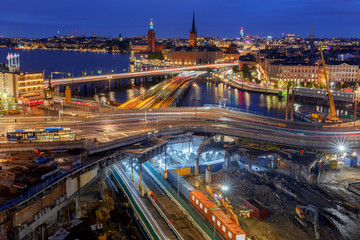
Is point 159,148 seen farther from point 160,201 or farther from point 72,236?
point 72,236

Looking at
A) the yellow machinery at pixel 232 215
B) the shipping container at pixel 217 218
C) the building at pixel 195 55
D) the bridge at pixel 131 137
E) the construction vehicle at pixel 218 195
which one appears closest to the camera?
the shipping container at pixel 217 218

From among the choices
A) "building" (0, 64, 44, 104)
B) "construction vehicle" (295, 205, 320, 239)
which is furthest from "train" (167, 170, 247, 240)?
"building" (0, 64, 44, 104)

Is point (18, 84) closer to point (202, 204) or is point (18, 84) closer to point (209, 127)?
point (209, 127)

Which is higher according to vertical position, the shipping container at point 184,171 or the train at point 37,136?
the train at point 37,136

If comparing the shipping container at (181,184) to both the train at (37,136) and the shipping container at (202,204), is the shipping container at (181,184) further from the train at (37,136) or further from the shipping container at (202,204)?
the train at (37,136)

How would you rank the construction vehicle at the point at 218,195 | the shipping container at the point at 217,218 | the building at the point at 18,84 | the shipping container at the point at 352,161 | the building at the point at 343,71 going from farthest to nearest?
the building at the point at 343,71, the building at the point at 18,84, the shipping container at the point at 352,161, the construction vehicle at the point at 218,195, the shipping container at the point at 217,218

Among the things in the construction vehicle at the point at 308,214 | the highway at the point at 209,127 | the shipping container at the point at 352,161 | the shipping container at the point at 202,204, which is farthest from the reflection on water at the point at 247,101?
the construction vehicle at the point at 308,214

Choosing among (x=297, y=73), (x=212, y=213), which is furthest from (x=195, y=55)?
(x=212, y=213)

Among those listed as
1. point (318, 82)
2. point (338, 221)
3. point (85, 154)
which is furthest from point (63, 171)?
point (318, 82)
